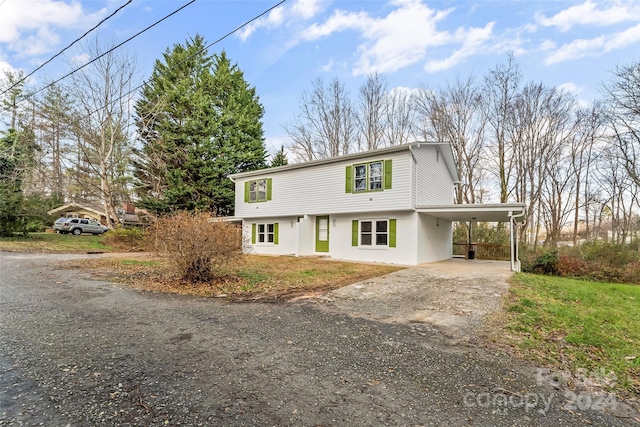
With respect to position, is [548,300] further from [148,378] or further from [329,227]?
[329,227]

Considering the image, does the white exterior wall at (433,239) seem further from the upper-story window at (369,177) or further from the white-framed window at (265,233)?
the white-framed window at (265,233)

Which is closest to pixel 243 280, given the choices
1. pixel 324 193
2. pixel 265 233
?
pixel 324 193

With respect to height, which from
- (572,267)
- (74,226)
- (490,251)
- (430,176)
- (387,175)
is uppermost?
(430,176)

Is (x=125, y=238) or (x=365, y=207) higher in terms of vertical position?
(x=365, y=207)

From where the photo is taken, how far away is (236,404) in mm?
2434

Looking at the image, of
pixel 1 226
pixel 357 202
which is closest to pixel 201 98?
pixel 1 226

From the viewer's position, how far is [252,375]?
2.93 meters

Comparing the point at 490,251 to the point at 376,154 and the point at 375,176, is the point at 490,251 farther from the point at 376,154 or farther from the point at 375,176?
the point at 376,154

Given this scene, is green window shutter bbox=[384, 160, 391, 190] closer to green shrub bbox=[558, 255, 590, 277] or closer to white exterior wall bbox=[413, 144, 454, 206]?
white exterior wall bbox=[413, 144, 454, 206]

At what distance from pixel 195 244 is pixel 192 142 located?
17187 millimetres

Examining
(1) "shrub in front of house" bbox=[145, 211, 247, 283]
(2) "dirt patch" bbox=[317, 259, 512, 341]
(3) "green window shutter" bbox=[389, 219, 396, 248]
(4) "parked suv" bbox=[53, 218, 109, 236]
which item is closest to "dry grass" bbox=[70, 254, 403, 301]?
(1) "shrub in front of house" bbox=[145, 211, 247, 283]

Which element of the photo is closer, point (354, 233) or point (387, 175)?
point (387, 175)

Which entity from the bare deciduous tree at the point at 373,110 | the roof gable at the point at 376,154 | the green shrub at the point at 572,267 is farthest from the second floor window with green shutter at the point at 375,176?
the bare deciduous tree at the point at 373,110

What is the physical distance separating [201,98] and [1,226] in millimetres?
13822
